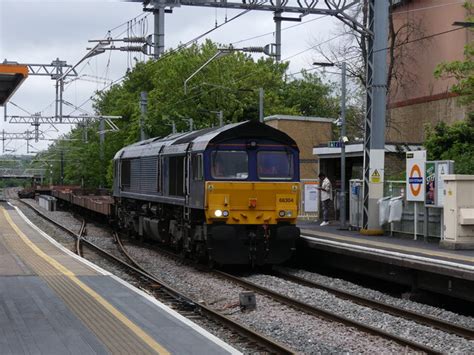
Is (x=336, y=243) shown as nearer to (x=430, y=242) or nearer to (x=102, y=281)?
(x=430, y=242)

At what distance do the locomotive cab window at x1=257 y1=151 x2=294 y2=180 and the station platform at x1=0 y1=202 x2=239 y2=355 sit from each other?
4972mm

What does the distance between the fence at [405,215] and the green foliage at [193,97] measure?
13.8 m

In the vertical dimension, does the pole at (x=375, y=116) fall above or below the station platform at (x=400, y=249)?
above

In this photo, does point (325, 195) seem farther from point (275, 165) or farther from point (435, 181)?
point (435, 181)

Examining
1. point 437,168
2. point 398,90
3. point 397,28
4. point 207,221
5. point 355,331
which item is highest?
point 397,28

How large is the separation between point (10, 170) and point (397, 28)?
3853 inches

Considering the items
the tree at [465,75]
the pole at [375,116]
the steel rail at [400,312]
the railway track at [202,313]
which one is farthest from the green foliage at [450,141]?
the railway track at [202,313]

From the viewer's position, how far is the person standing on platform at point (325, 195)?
77.7ft

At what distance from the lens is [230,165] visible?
17359 mm

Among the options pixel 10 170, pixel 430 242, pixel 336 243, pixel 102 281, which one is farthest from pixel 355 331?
pixel 10 170

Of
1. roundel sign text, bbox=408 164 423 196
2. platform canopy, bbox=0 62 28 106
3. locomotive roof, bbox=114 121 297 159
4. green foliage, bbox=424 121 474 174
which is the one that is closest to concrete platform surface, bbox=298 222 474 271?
roundel sign text, bbox=408 164 423 196

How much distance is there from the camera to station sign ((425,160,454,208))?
17203mm

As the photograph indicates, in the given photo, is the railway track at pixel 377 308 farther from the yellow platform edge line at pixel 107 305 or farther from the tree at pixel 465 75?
the tree at pixel 465 75

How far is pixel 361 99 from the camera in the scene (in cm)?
4678
